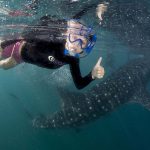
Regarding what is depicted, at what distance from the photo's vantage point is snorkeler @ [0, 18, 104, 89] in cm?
651

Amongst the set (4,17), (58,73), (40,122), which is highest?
(4,17)

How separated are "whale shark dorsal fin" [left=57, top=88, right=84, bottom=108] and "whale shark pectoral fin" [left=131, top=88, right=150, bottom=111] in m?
2.69

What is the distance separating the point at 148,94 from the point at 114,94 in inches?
79.5

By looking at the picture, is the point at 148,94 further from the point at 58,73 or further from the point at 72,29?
the point at 58,73

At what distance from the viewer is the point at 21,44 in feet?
25.3

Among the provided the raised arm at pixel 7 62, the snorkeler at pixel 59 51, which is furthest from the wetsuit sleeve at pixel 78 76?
the raised arm at pixel 7 62

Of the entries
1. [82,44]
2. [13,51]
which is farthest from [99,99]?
[82,44]

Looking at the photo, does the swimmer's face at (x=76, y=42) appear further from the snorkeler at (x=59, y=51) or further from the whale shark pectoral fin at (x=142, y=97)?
the whale shark pectoral fin at (x=142, y=97)

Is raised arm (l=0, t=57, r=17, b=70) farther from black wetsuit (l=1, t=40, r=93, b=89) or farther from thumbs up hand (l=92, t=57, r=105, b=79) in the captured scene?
thumbs up hand (l=92, t=57, r=105, b=79)

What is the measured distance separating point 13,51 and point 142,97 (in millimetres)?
8602

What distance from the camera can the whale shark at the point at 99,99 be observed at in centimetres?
1376

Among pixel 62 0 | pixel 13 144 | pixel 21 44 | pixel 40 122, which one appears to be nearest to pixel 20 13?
pixel 62 0

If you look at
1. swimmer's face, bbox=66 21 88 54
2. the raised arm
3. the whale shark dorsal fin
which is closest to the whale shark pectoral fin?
the whale shark dorsal fin

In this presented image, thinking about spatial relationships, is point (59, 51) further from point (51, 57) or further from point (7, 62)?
point (7, 62)
